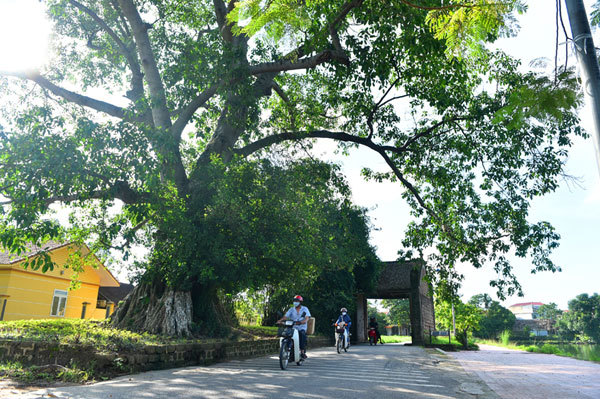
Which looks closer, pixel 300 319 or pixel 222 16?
pixel 300 319

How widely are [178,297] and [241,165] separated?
169 inches

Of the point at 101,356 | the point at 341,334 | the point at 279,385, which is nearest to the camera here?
the point at 279,385

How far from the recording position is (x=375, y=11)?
8.00 metres

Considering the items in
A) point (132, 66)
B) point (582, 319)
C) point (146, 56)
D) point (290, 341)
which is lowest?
point (290, 341)

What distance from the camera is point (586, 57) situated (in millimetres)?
3203

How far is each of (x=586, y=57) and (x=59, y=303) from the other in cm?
2362

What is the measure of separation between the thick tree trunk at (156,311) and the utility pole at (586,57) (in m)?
10.5

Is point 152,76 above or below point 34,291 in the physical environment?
above

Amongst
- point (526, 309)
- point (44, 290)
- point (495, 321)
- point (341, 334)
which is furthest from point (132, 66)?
point (526, 309)

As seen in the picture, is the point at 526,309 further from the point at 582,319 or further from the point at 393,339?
the point at 393,339

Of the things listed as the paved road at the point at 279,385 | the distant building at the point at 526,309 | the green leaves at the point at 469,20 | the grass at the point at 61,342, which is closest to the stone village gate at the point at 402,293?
the paved road at the point at 279,385

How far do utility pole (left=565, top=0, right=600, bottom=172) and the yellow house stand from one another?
14.4 metres

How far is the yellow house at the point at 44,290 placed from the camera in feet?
57.2

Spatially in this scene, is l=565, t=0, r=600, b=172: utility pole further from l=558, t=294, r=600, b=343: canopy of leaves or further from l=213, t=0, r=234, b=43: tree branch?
l=558, t=294, r=600, b=343: canopy of leaves
